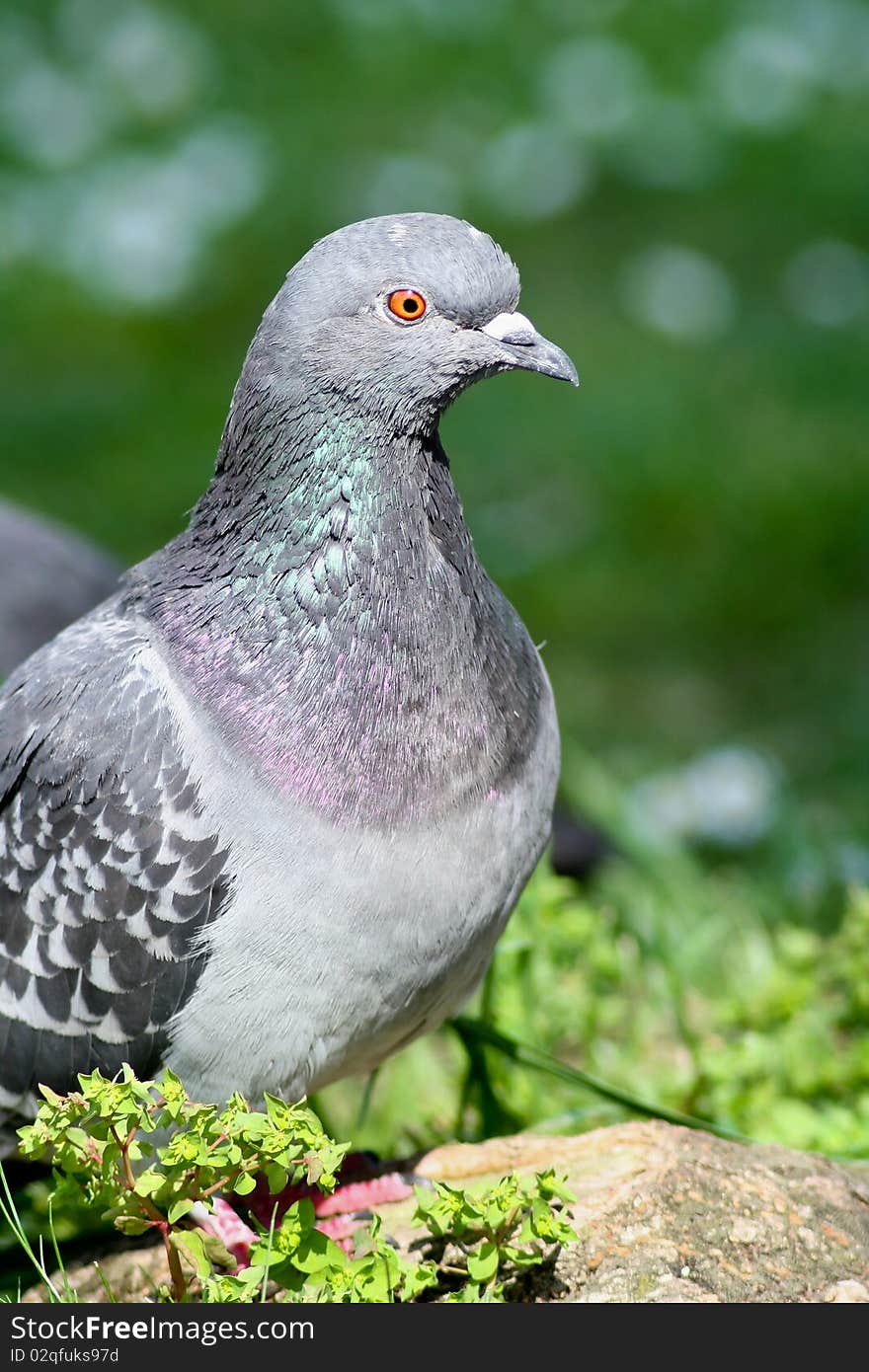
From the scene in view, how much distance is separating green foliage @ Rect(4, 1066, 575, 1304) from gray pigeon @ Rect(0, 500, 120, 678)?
9.46 ft

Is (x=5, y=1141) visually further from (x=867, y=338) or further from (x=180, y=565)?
(x=867, y=338)

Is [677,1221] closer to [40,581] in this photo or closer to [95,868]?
[95,868]

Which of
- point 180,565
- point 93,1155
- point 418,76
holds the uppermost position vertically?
point 418,76

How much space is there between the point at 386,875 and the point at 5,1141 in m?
1.19

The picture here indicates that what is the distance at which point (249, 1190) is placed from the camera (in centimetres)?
282

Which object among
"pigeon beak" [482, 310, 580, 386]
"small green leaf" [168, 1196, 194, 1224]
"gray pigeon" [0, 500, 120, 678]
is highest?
"pigeon beak" [482, 310, 580, 386]

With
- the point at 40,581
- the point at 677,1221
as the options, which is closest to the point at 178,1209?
the point at 677,1221

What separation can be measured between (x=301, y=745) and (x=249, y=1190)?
2.75 feet

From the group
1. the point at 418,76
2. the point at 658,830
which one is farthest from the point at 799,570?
the point at 418,76

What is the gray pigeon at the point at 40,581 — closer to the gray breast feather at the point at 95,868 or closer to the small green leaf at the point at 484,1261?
the gray breast feather at the point at 95,868

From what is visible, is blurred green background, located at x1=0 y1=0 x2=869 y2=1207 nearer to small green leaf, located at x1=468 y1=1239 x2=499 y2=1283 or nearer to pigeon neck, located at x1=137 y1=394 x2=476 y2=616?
small green leaf, located at x1=468 y1=1239 x2=499 y2=1283

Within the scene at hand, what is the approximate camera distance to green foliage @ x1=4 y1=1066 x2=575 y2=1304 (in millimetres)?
2779

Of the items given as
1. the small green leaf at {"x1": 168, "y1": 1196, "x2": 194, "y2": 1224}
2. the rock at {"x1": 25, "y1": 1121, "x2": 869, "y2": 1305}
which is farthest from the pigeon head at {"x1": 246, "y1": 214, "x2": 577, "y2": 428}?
the rock at {"x1": 25, "y1": 1121, "x2": 869, "y2": 1305}

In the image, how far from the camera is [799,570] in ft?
28.2
